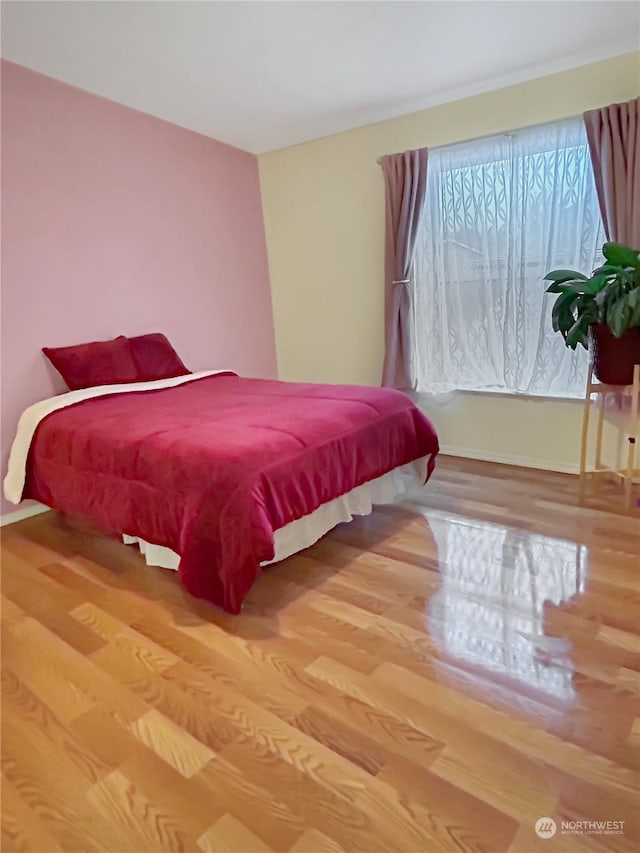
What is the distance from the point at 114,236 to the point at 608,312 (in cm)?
289

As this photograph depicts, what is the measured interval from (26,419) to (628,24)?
3.63 meters

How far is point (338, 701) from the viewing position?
4.92 ft

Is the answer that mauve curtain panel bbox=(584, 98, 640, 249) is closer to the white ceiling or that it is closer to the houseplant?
the houseplant

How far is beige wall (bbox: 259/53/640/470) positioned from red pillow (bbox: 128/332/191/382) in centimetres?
125

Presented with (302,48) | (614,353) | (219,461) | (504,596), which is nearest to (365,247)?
(302,48)

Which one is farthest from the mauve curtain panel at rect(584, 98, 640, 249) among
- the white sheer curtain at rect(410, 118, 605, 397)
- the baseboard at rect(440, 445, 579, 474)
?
the baseboard at rect(440, 445, 579, 474)

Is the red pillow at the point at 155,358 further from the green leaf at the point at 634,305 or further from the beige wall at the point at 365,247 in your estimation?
the green leaf at the point at 634,305

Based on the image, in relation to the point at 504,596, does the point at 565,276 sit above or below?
above

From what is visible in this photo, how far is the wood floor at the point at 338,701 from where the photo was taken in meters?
1.17

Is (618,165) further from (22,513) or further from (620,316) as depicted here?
(22,513)

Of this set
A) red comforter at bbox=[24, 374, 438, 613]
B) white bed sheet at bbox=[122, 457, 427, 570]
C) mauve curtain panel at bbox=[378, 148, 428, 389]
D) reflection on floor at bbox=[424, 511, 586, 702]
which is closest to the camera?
reflection on floor at bbox=[424, 511, 586, 702]

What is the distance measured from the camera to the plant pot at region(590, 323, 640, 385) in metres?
2.57

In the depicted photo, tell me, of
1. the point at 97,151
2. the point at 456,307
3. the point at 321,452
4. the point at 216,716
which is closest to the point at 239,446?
the point at 321,452

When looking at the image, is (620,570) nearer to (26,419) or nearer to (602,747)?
(602,747)
